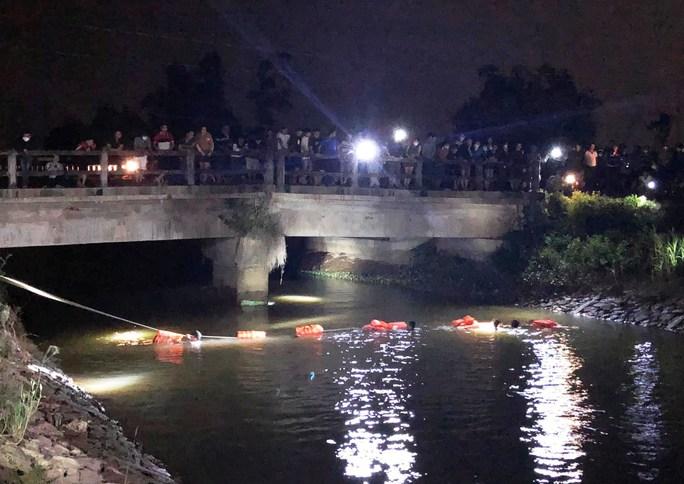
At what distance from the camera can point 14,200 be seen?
21812 mm

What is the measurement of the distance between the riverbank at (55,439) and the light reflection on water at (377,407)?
2859mm

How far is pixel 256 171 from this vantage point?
26.6m

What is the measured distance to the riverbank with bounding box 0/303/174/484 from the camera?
8992 mm

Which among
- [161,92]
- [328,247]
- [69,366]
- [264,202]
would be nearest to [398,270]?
[328,247]

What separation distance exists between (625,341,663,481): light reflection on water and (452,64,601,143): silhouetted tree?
888 inches

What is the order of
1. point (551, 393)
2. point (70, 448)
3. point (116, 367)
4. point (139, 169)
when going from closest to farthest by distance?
point (70, 448) < point (551, 393) < point (116, 367) < point (139, 169)

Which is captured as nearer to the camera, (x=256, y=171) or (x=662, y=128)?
(x=256, y=171)

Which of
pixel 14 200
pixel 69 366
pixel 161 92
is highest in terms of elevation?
pixel 161 92

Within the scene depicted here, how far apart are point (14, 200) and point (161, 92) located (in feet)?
65.3

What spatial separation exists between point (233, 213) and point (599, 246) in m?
11.3

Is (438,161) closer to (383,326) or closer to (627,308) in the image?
(383,326)

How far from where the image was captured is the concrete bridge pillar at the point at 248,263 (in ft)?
88.1

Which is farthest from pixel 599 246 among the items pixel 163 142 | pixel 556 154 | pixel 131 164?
pixel 131 164

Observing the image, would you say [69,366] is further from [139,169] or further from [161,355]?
[139,169]
